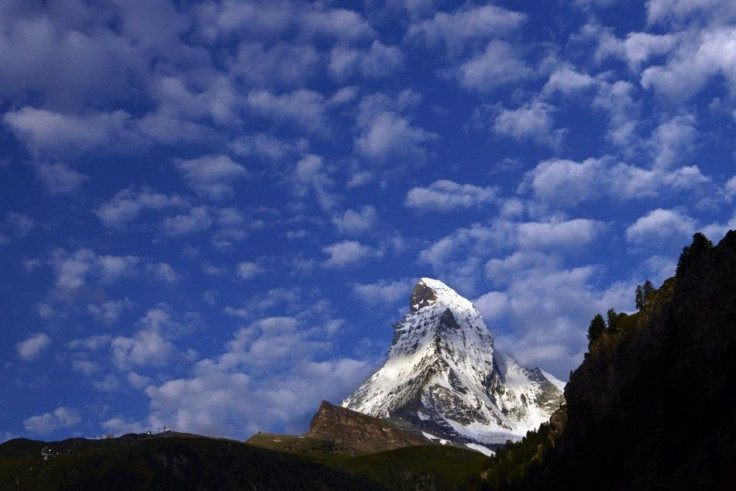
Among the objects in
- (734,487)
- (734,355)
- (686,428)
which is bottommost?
(734,487)

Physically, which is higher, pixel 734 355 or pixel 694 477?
pixel 734 355

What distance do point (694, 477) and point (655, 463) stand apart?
2612 centimetres

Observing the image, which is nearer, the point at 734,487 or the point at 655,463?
the point at 734,487

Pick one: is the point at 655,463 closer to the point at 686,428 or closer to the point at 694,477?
the point at 686,428

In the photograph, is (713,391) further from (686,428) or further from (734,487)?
(734,487)

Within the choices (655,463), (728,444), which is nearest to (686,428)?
(655,463)

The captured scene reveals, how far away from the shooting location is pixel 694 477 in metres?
170

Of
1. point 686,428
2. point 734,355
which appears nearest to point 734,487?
point 686,428

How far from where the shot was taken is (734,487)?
154 m

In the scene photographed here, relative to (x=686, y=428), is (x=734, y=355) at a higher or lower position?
higher

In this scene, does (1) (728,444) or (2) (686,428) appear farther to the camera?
(2) (686,428)

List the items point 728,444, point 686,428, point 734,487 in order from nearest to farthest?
point 734,487
point 728,444
point 686,428

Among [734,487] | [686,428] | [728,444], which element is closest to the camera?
[734,487]

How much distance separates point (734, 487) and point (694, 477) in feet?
52.7
